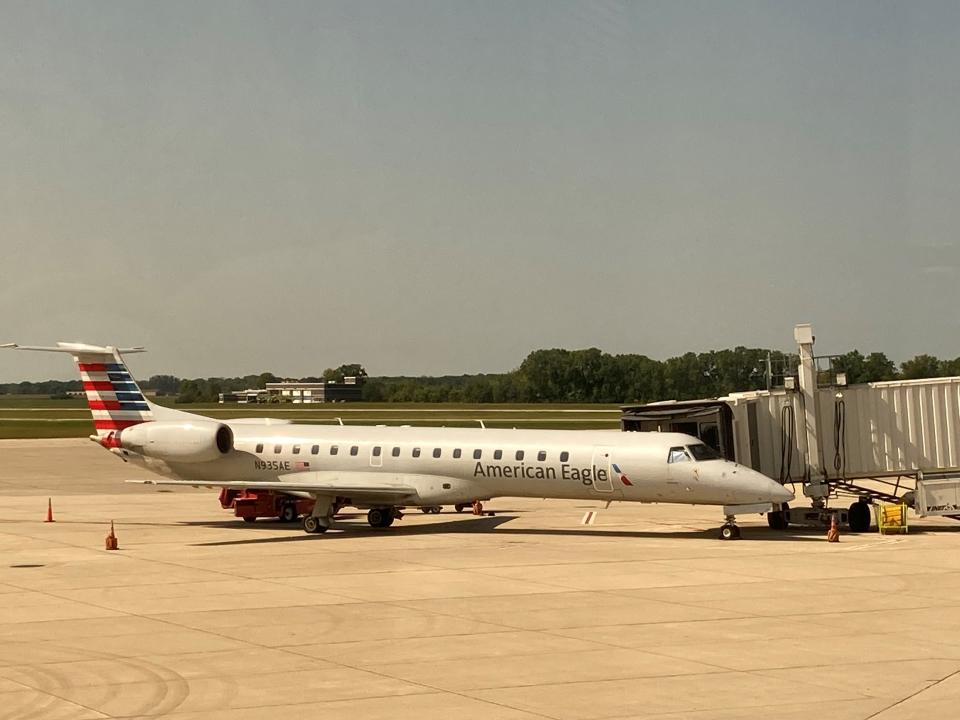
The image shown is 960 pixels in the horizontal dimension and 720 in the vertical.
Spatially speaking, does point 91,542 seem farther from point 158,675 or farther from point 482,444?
point 158,675

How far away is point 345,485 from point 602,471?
6.84 metres

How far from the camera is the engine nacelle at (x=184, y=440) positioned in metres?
32.9

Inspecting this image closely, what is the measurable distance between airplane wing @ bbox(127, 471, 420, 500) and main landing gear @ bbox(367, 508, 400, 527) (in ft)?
3.31

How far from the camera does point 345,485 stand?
1216 inches

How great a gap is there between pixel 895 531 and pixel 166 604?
17.8m

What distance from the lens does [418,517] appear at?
3594cm

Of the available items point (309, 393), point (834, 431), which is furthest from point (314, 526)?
point (309, 393)

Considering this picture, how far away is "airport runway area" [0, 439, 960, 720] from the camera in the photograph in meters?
12.4

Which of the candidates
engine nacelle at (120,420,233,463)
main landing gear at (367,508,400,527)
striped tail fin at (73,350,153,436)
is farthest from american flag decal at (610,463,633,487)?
striped tail fin at (73,350,153,436)

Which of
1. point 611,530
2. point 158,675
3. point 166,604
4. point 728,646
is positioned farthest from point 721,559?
point 158,675

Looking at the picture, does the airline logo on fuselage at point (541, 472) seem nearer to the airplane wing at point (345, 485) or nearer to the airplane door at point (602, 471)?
the airplane door at point (602, 471)

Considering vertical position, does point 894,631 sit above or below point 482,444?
below

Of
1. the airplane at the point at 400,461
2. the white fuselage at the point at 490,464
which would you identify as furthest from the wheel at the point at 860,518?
the white fuselage at the point at 490,464

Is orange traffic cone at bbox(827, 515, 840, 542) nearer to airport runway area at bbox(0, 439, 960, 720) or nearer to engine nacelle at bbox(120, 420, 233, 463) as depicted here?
airport runway area at bbox(0, 439, 960, 720)
